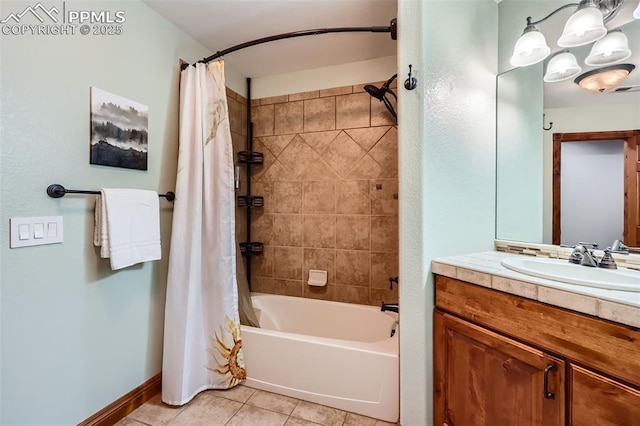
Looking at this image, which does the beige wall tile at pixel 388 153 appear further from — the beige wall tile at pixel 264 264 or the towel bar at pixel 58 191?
the towel bar at pixel 58 191

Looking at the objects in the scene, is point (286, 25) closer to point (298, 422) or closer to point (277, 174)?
point (277, 174)

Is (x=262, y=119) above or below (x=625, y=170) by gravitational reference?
above

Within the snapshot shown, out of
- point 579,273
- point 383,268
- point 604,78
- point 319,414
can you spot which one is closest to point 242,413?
point 319,414

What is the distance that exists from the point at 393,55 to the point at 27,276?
8.34 feet

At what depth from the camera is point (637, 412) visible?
0.71 meters

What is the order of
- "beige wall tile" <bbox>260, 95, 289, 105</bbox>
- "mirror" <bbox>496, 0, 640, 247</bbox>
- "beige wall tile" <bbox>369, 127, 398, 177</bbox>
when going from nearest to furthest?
"mirror" <bbox>496, 0, 640, 247</bbox> < "beige wall tile" <bbox>369, 127, 398, 177</bbox> < "beige wall tile" <bbox>260, 95, 289, 105</bbox>

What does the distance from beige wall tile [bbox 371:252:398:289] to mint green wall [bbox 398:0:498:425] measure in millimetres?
787

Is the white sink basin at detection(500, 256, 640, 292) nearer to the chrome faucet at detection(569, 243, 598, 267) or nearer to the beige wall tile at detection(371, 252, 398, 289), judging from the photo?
the chrome faucet at detection(569, 243, 598, 267)

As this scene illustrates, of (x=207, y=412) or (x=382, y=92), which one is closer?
(x=207, y=412)

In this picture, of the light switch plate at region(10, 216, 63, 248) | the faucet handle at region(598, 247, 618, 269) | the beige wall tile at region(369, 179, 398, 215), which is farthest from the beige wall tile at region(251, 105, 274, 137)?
the faucet handle at region(598, 247, 618, 269)

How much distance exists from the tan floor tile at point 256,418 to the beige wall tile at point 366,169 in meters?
1.68

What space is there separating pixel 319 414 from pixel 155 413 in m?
0.91

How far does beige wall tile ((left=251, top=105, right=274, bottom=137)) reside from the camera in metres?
2.50

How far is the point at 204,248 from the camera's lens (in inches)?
68.9
